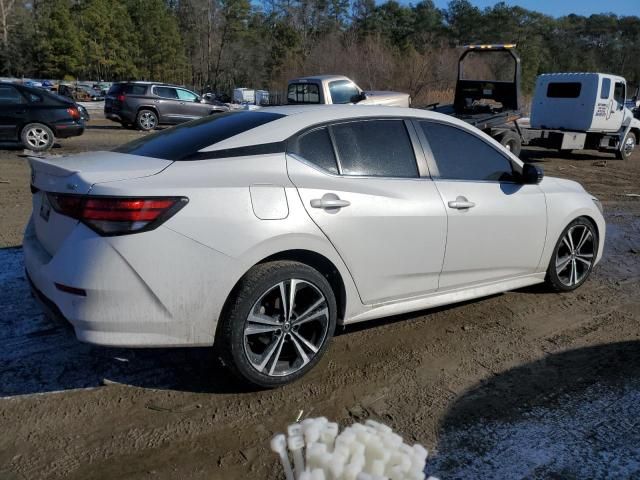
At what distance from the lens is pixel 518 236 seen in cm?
438

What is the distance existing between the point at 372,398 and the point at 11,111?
11859mm

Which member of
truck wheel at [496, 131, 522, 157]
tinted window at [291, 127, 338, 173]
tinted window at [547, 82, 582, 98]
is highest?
tinted window at [547, 82, 582, 98]

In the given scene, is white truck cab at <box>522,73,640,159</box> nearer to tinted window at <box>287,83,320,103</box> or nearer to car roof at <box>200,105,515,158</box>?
tinted window at <box>287,83,320,103</box>

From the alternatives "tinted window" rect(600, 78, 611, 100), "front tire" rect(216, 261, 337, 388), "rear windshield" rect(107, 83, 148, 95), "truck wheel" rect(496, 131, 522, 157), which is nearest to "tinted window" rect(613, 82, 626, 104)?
"tinted window" rect(600, 78, 611, 100)

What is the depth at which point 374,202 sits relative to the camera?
11.6ft

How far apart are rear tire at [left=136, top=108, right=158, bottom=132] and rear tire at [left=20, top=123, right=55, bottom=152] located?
7694 mm

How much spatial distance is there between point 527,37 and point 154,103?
66.5 meters

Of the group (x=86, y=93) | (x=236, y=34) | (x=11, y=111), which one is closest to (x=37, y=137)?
(x=11, y=111)

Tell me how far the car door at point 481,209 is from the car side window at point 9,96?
11187mm

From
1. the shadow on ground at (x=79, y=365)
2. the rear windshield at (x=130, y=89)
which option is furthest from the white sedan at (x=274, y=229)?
the rear windshield at (x=130, y=89)

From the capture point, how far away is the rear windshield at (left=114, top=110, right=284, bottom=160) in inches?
131

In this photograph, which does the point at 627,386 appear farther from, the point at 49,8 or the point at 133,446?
the point at 49,8

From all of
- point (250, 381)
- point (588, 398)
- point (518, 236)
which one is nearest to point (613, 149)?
point (518, 236)

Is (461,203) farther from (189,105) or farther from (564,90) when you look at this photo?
(189,105)
